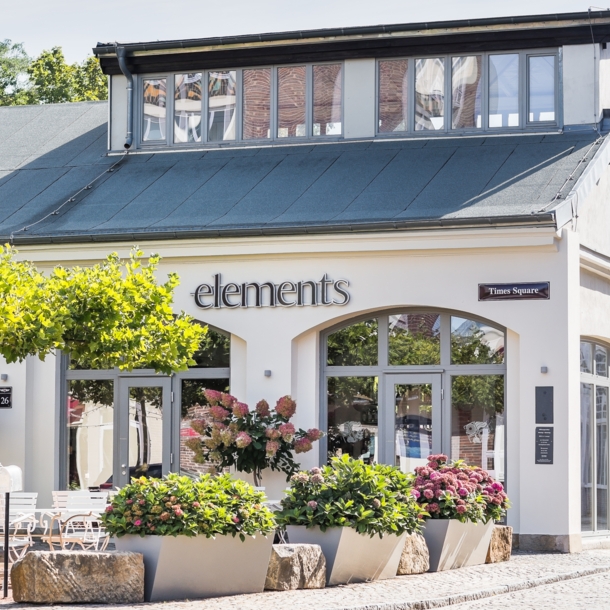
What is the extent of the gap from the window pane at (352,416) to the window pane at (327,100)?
491 cm

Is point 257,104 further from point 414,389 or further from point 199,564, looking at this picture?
point 199,564

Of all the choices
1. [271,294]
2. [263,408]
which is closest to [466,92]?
[271,294]

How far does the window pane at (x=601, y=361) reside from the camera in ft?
64.7

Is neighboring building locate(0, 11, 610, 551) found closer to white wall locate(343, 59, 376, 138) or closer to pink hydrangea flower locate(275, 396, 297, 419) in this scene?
white wall locate(343, 59, 376, 138)

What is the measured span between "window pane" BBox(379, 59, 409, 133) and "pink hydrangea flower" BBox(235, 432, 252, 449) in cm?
643

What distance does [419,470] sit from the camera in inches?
572

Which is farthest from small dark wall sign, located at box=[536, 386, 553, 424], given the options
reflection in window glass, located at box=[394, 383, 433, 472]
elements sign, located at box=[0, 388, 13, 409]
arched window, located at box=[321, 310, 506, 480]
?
elements sign, located at box=[0, 388, 13, 409]

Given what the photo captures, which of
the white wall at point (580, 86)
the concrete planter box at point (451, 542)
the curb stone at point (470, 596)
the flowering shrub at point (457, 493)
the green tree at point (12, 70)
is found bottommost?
the curb stone at point (470, 596)

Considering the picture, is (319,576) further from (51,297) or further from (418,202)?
(418,202)

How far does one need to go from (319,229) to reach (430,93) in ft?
14.9

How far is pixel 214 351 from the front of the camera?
746 inches

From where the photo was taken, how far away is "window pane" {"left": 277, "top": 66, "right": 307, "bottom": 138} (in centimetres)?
2144

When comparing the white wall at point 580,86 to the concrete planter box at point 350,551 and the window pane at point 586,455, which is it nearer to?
the window pane at point 586,455

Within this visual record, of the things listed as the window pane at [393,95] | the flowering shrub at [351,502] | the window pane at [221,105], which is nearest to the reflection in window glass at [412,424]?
the flowering shrub at [351,502]
